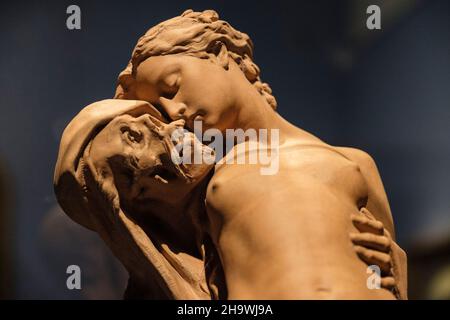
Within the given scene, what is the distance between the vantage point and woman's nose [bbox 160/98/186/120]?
254 cm

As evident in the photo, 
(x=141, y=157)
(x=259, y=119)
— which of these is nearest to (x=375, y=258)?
(x=259, y=119)

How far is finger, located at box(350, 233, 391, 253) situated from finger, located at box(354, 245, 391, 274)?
0.01 m

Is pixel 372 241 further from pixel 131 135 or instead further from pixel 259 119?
pixel 131 135

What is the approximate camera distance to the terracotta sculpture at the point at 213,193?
7.28 feet

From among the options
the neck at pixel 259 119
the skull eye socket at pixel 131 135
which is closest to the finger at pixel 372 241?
the neck at pixel 259 119

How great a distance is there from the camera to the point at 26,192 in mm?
3637

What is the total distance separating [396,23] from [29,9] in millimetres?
1665

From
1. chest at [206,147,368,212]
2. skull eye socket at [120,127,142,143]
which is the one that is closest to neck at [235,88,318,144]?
chest at [206,147,368,212]

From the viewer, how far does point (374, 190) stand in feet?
8.87

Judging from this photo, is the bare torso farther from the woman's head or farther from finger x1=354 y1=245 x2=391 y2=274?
the woman's head

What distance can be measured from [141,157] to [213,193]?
0.23 metres

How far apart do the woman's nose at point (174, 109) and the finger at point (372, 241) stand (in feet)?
2.08
